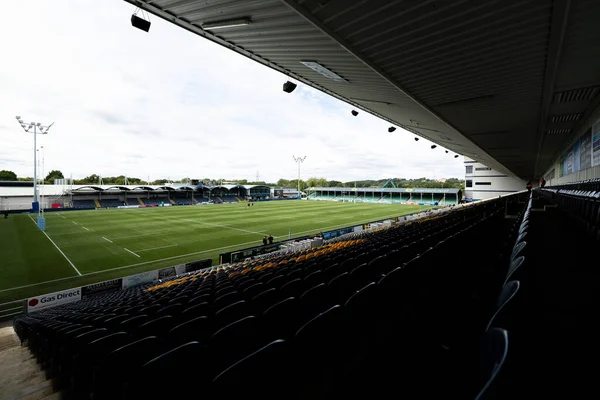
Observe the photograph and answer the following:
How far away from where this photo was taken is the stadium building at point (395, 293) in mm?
1245

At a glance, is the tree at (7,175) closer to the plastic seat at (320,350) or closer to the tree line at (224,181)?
the tree line at (224,181)

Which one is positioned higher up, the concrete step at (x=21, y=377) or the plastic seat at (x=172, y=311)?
the plastic seat at (x=172, y=311)

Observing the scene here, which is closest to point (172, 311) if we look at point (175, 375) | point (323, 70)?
point (175, 375)

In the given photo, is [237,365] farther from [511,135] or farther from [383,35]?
[511,135]

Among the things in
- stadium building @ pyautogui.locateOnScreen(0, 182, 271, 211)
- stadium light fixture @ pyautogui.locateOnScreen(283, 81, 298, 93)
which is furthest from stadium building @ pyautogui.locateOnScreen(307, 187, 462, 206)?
stadium light fixture @ pyautogui.locateOnScreen(283, 81, 298, 93)

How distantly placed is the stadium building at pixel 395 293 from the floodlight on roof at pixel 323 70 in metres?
0.07

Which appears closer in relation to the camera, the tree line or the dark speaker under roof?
the dark speaker under roof

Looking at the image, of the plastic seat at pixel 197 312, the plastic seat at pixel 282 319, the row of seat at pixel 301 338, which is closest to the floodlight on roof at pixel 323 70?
the row of seat at pixel 301 338

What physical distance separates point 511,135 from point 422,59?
35.6 feet

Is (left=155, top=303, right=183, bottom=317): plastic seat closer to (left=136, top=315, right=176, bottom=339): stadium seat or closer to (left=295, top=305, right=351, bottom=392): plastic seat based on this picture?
(left=136, top=315, right=176, bottom=339): stadium seat

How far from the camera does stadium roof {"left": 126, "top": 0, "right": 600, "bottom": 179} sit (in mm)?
4434

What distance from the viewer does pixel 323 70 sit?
7383 millimetres

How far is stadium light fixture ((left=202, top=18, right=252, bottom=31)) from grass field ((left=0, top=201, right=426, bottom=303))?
553 inches

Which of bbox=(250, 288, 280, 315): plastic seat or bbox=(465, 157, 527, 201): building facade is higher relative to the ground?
bbox=(465, 157, 527, 201): building facade
